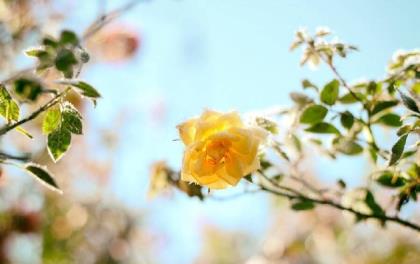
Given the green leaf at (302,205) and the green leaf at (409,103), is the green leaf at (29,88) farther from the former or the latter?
the green leaf at (302,205)

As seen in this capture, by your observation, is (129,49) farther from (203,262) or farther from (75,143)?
(203,262)

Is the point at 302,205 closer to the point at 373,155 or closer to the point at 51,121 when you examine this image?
the point at 373,155

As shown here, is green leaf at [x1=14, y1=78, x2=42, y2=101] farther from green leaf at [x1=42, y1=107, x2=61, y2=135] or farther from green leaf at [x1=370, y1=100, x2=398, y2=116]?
green leaf at [x1=370, y1=100, x2=398, y2=116]

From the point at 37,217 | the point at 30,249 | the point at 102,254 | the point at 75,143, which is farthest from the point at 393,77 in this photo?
the point at 102,254

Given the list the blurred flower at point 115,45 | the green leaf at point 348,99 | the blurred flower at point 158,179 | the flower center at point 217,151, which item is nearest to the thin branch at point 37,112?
the flower center at point 217,151

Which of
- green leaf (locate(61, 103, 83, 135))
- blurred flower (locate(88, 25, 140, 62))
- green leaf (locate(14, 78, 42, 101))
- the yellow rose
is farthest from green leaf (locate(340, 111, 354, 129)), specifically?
blurred flower (locate(88, 25, 140, 62))

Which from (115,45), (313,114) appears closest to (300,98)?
(313,114)

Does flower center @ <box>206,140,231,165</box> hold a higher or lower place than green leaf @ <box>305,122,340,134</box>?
higher
